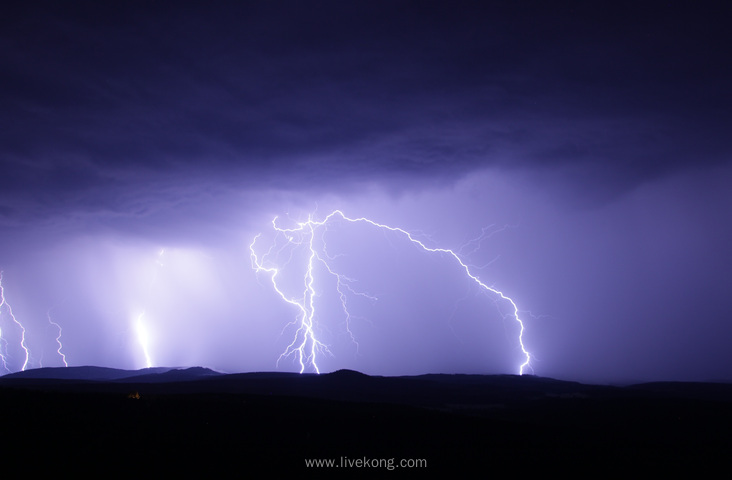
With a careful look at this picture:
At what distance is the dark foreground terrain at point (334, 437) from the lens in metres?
9.32

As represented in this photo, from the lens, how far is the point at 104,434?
35.3 ft

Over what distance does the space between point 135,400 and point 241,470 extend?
7.45m

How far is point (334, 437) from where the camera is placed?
469 inches

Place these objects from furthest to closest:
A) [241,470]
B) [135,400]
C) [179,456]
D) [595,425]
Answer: [595,425] → [135,400] → [179,456] → [241,470]

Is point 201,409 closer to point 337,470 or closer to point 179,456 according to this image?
point 179,456

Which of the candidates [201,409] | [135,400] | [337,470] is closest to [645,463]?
[337,470]

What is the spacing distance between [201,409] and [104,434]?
3431 millimetres

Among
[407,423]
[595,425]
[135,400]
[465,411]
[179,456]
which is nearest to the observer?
[179,456]

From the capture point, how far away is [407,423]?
13.8 metres

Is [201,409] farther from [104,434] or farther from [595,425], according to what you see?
[595,425]

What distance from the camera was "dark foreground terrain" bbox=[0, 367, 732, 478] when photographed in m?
9.32

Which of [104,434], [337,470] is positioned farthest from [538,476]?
[104,434]

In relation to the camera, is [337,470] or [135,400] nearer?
[337,470]

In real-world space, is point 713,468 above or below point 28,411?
below
